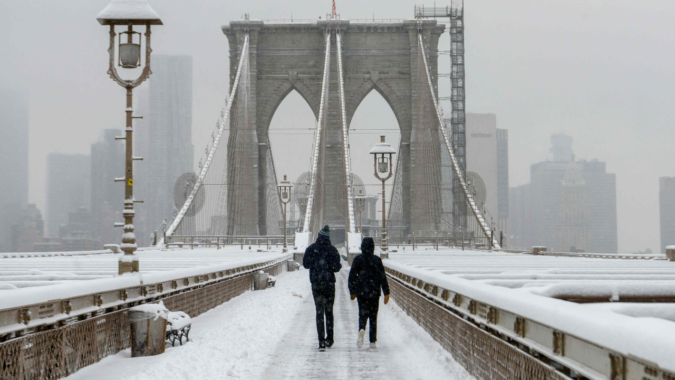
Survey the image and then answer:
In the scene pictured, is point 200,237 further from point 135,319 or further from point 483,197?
point 135,319

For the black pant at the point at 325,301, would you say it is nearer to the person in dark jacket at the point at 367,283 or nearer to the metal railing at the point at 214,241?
the person in dark jacket at the point at 367,283

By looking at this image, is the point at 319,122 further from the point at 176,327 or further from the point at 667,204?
the point at 176,327

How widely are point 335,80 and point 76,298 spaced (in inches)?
2044

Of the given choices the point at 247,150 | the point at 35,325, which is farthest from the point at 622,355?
the point at 247,150

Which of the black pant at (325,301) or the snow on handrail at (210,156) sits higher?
the snow on handrail at (210,156)

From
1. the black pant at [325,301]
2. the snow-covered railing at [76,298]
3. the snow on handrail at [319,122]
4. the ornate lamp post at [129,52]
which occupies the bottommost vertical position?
the black pant at [325,301]

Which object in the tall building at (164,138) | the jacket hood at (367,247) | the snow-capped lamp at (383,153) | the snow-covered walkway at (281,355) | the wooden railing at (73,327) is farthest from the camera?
the tall building at (164,138)

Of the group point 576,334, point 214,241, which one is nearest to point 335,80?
point 214,241

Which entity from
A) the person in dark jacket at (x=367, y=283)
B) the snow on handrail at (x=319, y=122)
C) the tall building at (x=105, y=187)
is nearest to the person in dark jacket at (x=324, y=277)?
the person in dark jacket at (x=367, y=283)

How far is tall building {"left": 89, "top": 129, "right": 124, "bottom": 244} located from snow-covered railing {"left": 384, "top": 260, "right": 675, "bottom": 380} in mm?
62726

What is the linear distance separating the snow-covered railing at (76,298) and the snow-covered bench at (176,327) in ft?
1.70

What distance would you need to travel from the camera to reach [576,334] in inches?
150

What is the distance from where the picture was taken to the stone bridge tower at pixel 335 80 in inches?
2267

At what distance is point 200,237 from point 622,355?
4578 cm
